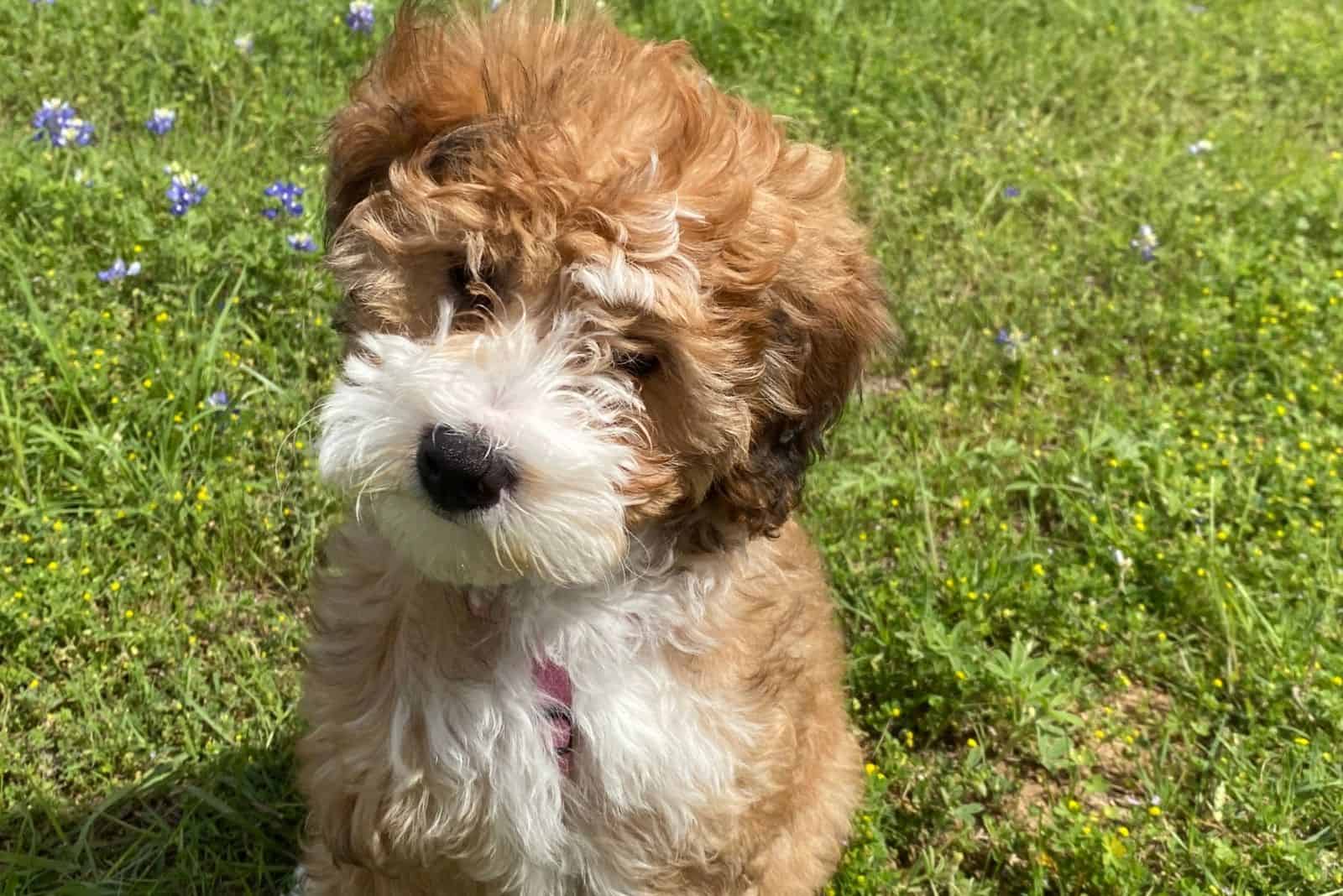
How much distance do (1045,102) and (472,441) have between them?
4.89 m

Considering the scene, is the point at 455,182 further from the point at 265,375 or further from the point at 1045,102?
the point at 1045,102

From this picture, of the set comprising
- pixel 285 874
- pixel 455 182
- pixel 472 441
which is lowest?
pixel 285 874

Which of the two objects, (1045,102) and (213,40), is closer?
(213,40)

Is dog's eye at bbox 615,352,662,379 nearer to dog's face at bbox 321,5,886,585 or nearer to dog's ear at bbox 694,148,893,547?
dog's face at bbox 321,5,886,585

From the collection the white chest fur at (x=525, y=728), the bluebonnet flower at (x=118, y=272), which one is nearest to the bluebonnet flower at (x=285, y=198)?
the bluebonnet flower at (x=118, y=272)

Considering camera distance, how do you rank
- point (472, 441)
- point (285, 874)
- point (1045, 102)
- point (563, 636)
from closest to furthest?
point (472, 441) → point (563, 636) → point (285, 874) → point (1045, 102)

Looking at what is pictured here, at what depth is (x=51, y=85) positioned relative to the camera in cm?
446

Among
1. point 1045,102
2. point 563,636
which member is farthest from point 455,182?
point 1045,102

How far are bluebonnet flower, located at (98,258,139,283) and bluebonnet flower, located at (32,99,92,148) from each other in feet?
2.04

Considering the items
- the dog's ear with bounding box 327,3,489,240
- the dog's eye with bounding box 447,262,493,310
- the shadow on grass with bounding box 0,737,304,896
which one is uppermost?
the dog's ear with bounding box 327,3,489,240

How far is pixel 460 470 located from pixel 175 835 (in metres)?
1.67

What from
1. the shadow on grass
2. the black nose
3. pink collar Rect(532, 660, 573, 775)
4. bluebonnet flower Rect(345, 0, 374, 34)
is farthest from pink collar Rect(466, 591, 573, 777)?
bluebonnet flower Rect(345, 0, 374, 34)

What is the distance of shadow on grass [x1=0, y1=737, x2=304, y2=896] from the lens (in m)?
2.76

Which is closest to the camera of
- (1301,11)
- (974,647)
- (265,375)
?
(974,647)
